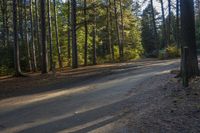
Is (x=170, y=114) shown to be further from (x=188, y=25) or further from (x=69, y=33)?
(x=69, y=33)

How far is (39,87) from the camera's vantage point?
1723 centimetres

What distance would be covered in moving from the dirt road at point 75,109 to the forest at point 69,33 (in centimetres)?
1068

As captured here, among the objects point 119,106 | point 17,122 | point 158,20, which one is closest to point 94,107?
point 119,106

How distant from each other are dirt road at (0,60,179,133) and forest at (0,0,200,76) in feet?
35.0

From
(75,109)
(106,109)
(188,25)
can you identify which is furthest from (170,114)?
(188,25)

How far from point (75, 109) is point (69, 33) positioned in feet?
97.3

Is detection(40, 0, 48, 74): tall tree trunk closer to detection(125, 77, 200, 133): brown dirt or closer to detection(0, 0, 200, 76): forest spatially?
detection(0, 0, 200, 76): forest

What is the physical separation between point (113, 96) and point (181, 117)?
13.7ft

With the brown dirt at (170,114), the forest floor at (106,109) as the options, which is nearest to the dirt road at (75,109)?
the forest floor at (106,109)

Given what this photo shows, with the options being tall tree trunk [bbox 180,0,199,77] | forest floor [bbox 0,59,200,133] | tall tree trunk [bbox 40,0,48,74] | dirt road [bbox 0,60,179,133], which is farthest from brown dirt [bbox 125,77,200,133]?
tall tree trunk [bbox 40,0,48,74]

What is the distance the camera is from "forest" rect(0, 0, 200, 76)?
3369cm

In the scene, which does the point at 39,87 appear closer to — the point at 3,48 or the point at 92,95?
the point at 92,95

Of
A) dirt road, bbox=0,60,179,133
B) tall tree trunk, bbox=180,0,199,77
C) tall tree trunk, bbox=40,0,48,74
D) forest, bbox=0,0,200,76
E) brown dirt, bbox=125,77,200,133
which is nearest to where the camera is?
brown dirt, bbox=125,77,200,133

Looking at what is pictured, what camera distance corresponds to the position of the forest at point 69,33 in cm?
3369
